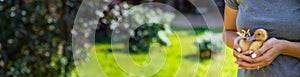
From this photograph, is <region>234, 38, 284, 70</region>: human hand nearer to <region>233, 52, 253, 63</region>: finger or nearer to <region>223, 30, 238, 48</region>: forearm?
<region>233, 52, 253, 63</region>: finger

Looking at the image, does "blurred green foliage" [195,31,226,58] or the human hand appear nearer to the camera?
the human hand

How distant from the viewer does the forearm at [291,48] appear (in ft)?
6.41

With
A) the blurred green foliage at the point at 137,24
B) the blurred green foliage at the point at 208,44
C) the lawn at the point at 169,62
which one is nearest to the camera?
the blurred green foliage at the point at 137,24

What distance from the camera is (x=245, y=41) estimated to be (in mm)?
2002

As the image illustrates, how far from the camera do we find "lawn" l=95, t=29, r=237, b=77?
16.9ft

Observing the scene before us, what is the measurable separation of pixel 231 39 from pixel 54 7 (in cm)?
223

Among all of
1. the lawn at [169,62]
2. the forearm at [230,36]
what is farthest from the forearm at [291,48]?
the lawn at [169,62]

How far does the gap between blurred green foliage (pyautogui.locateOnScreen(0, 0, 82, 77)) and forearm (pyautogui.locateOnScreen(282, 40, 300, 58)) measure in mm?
2441

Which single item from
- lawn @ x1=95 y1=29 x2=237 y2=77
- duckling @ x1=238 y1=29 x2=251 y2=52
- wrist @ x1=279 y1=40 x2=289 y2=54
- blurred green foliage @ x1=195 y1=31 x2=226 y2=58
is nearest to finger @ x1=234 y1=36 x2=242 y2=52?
duckling @ x1=238 y1=29 x2=251 y2=52

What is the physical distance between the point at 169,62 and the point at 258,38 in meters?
4.33

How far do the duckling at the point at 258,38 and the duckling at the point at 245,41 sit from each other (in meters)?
0.02

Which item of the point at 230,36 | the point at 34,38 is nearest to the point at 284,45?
the point at 230,36

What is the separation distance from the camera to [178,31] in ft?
→ 25.4

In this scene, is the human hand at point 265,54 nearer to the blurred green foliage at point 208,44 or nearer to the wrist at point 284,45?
the wrist at point 284,45
